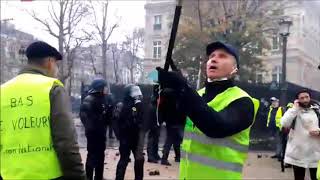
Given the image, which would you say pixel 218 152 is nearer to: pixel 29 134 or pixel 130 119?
pixel 29 134

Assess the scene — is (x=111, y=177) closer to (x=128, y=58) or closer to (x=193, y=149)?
(x=193, y=149)

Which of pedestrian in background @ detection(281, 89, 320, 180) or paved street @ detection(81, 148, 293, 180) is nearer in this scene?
pedestrian in background @ detection(281, 89, 320, 180)

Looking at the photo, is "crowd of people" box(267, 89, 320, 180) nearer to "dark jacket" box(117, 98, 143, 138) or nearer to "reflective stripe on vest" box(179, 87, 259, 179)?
"dark jacket" box(117, 98, 143, 138)

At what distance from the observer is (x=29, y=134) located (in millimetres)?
3145

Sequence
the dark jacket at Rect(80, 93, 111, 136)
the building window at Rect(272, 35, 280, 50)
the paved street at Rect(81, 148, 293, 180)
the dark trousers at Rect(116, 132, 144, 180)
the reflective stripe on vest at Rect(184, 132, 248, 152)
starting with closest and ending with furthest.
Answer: the reflective stripe on vest at Rect(184, 132, 248, 152) → the dark trousers at Rect(116, 132, 144, 180) → the dark jacket at Rect(80, 93, 111, 136) → the paved street at Rect(81, 148, 293, 180) → the building window at Rect(272, 35, 280, 50)

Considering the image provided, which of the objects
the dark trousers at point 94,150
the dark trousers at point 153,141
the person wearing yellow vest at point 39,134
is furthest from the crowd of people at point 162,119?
the dark trousers at point 153,141

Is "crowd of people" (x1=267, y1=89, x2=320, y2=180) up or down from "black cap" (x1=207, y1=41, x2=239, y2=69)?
down

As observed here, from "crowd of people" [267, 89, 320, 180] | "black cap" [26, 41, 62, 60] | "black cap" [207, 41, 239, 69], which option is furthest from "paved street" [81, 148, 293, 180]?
"black cap" [207, 41, 239, 69]

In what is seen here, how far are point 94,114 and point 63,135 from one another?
171 inches

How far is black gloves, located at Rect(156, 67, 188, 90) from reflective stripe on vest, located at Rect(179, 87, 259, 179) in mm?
301

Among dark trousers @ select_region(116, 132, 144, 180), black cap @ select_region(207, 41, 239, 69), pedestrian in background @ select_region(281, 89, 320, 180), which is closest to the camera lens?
black cap @ select_region(207, 41, 239, 69)

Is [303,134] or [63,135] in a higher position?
[63,135]

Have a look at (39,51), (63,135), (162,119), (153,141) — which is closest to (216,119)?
(162,119)

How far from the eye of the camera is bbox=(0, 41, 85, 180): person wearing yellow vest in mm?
3105
